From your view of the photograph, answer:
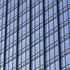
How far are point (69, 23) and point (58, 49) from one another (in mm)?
4373

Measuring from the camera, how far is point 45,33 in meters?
75.2

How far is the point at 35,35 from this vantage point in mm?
77750

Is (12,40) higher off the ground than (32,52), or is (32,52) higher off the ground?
(12,40)

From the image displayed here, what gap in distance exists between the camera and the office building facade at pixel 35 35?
232 ft

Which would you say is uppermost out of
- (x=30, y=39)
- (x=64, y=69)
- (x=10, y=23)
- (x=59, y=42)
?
(x=10, y=23)

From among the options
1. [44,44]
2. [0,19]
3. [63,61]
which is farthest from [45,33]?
[0,19]

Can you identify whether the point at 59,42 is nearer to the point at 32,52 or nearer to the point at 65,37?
the point at 65,37

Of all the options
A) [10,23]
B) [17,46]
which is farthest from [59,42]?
[10,23]

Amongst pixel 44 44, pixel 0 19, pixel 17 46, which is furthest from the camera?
pixel 0 19

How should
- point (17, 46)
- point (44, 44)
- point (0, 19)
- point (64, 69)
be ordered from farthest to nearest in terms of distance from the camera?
point (0, 19) < point (17, 46) < point (44, 44) < point (64, 69)

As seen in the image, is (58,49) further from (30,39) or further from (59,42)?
(30,39)

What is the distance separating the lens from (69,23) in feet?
230

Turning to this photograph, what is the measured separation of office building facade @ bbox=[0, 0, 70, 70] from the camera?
70.9 metres

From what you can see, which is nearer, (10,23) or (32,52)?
(32,52)
